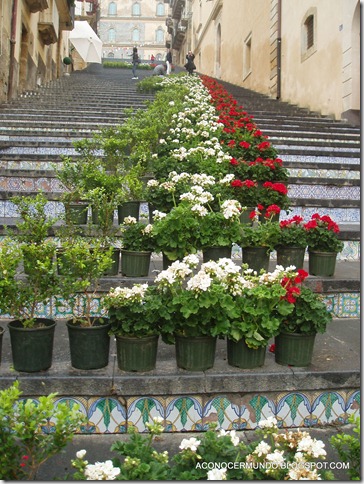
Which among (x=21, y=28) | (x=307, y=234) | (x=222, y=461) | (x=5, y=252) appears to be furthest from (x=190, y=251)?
(x=21, y=28)

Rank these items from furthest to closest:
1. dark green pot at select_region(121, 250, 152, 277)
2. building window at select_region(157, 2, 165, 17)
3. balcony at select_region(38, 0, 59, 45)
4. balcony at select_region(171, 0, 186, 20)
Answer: building window at select_region(157, 2, 165, 17), balcony at select_region(171, 0, 186, 20), balcony at select_region(38, 0, 59, 45), dark green pot at select_region(121, 250, 152, 277)

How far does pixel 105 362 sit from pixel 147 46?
66.3 metres

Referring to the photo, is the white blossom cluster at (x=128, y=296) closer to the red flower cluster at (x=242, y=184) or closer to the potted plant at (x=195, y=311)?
the potted plant at (x=195, y=311)

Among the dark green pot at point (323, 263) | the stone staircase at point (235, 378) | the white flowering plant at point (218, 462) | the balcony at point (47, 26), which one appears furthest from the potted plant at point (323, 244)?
the balcony at point (47, 26)

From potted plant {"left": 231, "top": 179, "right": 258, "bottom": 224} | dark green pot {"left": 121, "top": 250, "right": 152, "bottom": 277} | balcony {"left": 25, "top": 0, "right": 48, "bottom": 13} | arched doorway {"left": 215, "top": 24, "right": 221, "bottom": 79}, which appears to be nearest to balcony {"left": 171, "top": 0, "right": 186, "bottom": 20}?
arched doorway {"left": 215, "top": 24, "right": 221, "bottom": 79}

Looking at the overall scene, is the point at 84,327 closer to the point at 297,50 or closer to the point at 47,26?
the point at 297,50

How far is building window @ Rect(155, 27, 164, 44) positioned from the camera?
6450 cm

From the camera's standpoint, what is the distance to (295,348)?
2.76m

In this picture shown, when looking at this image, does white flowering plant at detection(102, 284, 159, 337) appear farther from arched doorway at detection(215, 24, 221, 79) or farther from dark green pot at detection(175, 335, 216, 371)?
arched doorway at detection(215, 24, 221, 79)

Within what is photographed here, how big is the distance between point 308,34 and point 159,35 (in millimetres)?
56396

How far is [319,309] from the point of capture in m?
2.71

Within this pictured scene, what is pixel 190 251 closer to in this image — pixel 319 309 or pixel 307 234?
pixel 307 234

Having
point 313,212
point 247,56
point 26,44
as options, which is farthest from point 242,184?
point 247,56

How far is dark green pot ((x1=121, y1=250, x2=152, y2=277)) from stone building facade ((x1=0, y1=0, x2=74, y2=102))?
28.9 ft
